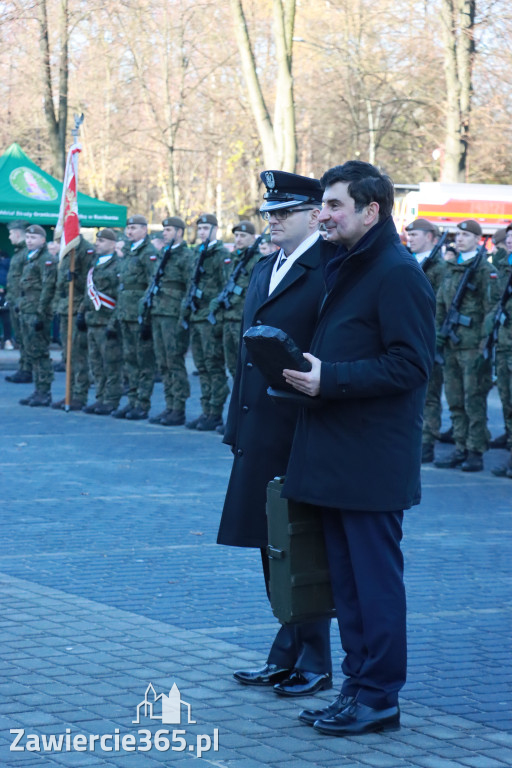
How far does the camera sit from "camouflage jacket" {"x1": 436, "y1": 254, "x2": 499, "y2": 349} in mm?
11452

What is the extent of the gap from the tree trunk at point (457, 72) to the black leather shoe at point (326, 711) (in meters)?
23.7

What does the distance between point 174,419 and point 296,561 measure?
31.6 feet

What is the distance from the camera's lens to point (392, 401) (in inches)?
179

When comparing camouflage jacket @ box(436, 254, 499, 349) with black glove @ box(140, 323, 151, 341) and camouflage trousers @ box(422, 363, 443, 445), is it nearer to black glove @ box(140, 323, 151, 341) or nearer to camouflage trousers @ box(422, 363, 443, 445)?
camouflage trousers @ box(422, 363, 443, 445)

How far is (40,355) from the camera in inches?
637

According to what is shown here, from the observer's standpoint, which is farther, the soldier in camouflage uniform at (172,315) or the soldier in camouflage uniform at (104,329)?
the soldier in camouflage uniform at (104,329)

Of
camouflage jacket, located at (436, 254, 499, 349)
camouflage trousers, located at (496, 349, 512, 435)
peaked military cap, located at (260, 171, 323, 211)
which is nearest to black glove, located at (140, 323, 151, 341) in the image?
camouflage jacket, located at (436, 254, 499, 349)

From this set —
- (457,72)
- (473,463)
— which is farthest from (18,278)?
(457,72)

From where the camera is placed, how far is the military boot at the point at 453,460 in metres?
11.6

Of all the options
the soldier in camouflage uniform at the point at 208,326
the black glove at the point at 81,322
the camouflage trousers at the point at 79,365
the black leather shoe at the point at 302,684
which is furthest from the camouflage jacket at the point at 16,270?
the black leather shoe at the point at 302,684

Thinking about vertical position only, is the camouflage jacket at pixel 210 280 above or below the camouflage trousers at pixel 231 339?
above

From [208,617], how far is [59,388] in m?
12.3

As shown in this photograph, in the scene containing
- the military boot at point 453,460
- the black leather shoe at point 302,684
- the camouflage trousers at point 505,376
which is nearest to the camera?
the black leather shoe at point 302,684

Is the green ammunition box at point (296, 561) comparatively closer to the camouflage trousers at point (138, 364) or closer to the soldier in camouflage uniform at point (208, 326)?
the soldier in camouflage uniform at point (208, 326)
